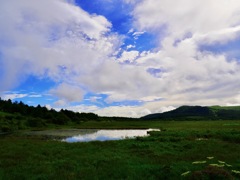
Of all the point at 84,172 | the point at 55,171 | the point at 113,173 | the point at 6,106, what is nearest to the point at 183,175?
the point at 113,173

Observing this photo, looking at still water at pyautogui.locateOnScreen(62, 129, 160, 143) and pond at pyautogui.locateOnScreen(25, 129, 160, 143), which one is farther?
pond at pyautogui.locateOnScreen(25, 129, 160, 143)

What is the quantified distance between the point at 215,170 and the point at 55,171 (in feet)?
34.1

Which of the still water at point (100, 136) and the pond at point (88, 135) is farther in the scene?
the pond at point (88, 135)

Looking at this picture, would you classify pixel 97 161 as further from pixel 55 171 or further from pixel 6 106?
pixel 6 106

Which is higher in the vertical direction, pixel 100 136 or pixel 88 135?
pixel 88 135

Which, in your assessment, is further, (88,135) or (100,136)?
(88,135)

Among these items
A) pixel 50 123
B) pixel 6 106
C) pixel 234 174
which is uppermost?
pixel 6 106

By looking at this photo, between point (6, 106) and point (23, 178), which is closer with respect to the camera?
point (23, 178)

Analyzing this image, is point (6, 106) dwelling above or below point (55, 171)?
above

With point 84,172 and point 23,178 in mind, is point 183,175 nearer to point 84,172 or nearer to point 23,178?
point 84,172

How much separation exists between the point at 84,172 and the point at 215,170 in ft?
26.9

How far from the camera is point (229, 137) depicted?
147 feet

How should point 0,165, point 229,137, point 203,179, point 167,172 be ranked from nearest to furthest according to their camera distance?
point 203,179 < point 167,172 < point 0,165 < point 229,137

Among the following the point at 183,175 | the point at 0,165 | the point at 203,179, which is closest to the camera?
the point at 203,179
